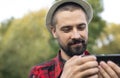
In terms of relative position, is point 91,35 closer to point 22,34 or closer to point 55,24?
point 22,34

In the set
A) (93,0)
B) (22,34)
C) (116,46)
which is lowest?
(116,46)

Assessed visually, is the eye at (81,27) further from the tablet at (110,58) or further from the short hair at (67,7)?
the tablet at (110,58)

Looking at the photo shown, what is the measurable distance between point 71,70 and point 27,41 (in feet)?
131

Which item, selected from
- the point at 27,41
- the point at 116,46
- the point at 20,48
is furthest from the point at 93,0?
the point at 116,46

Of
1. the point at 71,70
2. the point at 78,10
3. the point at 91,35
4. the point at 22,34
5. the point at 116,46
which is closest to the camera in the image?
the point at 71,70

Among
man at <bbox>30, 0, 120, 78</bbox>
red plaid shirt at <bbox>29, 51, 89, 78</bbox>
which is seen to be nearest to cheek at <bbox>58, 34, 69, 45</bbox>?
man at <bbox>30, 0, 120, 78</bbox>

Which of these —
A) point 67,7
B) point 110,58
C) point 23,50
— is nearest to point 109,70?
point 110,58

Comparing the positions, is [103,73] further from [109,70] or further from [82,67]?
[82,67]

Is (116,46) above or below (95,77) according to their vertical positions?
below

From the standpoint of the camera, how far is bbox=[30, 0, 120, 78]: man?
3.76 m

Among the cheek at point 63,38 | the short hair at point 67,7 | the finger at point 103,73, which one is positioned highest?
the short hair at point 67,7

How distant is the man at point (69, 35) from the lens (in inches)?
A: 148

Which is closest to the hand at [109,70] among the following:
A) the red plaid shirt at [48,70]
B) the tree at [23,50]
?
the red plaid shirt at [48,70]

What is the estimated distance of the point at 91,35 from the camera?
92.3 feet
